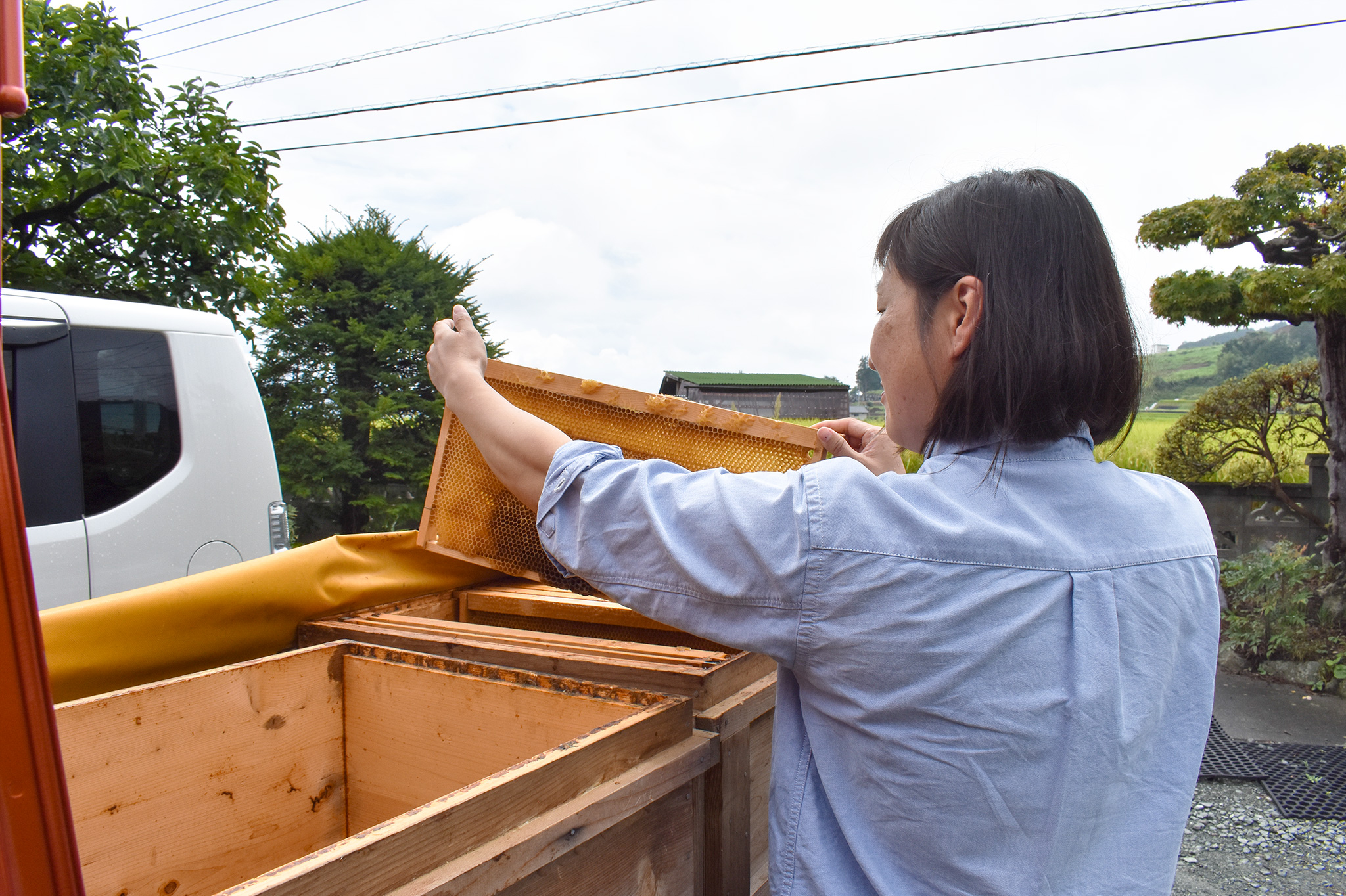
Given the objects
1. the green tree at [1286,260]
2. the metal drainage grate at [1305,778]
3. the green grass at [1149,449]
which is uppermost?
the green tree at [1286,260]

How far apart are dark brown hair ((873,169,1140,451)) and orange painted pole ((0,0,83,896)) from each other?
1013mm

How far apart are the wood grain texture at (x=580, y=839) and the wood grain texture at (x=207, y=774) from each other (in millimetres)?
980

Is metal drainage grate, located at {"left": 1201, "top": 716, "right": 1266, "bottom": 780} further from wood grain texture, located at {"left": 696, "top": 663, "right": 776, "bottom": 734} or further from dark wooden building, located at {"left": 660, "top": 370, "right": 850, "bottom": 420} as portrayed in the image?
dark wooden building, located at {"left": 660, "top": 370, "right": 850, "bottom": 420}

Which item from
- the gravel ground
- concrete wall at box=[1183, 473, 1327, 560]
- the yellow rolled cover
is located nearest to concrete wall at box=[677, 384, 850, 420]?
concrete wall at box=[1183, 473, 1327, 560]

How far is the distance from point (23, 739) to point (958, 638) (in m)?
0.92

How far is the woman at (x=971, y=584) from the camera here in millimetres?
931

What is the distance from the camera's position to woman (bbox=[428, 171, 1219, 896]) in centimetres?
93

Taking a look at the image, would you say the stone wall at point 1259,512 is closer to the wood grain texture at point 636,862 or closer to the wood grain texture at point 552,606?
the wood grain texture at point 552,606

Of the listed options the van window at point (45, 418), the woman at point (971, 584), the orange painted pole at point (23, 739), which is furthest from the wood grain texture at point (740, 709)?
the van window at point (45, 418)

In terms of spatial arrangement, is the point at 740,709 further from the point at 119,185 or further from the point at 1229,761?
the point at 119,185

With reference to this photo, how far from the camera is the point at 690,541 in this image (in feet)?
3.27

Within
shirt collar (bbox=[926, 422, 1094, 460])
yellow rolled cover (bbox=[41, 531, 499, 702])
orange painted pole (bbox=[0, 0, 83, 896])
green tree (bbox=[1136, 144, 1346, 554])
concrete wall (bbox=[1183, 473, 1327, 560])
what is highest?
green tree (bbox=[1136, 144, 1346, 554])

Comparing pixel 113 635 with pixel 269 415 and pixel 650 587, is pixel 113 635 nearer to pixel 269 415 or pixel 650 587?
pixel 650 587

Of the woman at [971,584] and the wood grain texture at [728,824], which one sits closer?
the woman at [971,584]
